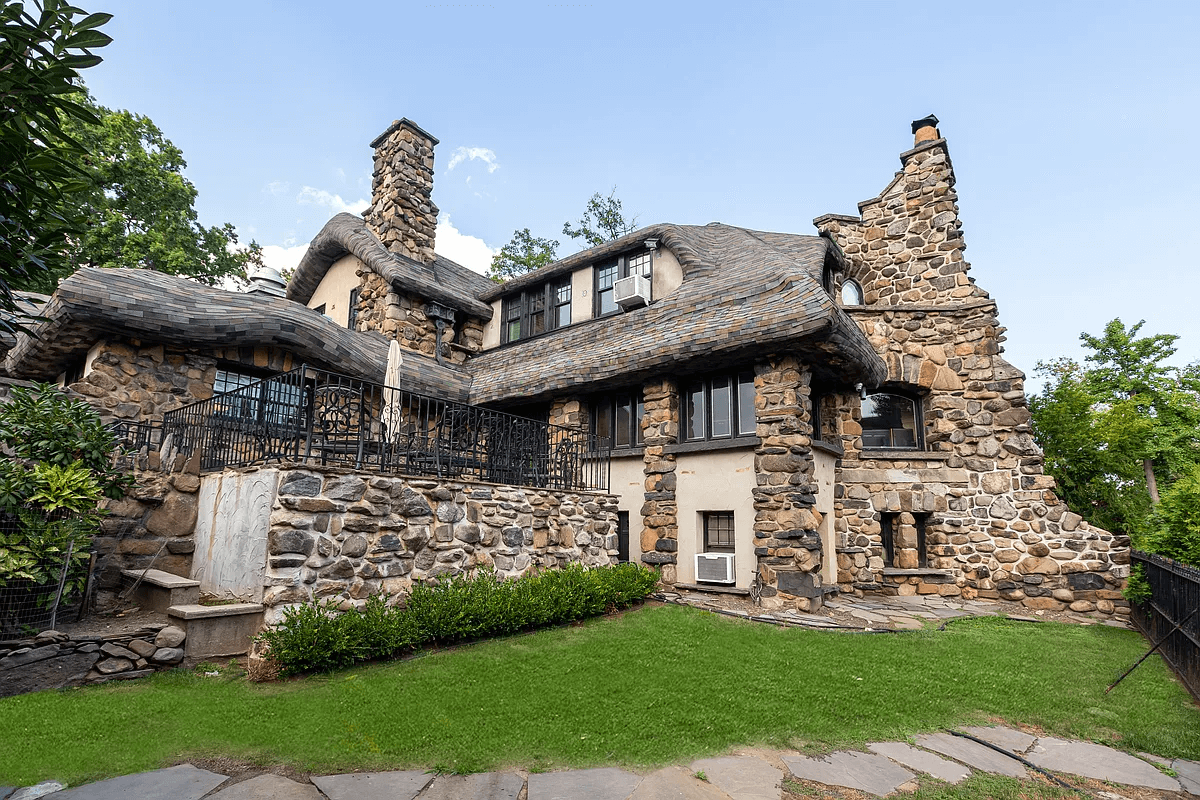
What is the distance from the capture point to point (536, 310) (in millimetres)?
16094

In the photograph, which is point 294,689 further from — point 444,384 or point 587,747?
point 444,384

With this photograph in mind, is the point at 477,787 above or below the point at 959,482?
below

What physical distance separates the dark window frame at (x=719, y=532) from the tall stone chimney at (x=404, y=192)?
11.2 m

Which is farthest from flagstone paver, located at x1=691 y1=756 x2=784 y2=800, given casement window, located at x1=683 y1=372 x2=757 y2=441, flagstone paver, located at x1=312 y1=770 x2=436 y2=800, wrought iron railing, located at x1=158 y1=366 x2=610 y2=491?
casement window, located at x1=683 y1=372 x2=757 y2=441

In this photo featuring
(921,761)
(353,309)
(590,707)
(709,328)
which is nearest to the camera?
(921,761)

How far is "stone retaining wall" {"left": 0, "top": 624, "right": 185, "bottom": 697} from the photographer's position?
5.48 metres

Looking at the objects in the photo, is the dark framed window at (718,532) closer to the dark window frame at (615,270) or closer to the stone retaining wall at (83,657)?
the dark window frame at (615,270)

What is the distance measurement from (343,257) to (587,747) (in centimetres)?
1651

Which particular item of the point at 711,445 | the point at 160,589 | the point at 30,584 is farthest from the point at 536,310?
the point at 30,584

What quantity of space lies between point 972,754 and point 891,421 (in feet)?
31.3

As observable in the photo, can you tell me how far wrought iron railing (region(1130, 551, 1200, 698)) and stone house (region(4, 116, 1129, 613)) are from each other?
2195 millimetres

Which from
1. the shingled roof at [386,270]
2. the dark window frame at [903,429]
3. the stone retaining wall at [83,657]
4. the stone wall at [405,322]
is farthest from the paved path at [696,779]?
the shingled roof at [386,270]

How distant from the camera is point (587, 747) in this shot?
450cm

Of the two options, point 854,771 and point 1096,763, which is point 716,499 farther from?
point 854,771
